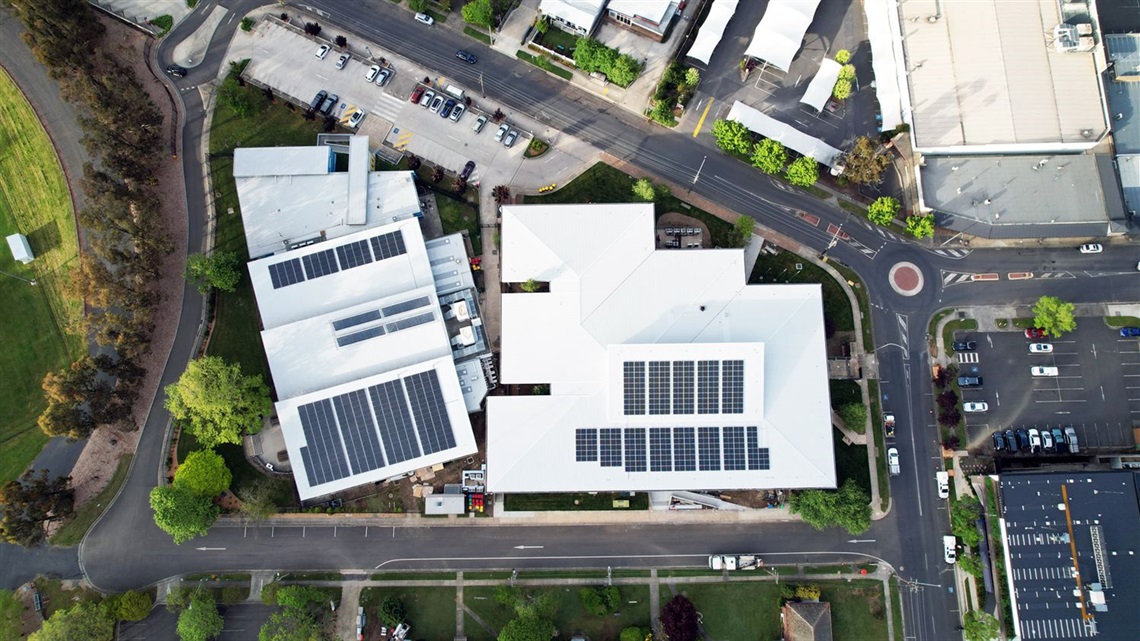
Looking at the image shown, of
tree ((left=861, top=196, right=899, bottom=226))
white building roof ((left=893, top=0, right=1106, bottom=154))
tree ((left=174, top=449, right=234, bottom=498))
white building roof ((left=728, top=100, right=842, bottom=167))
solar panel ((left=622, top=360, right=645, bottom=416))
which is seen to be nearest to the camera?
solar panel ((left=622, top=360, right=645, bottom=416))

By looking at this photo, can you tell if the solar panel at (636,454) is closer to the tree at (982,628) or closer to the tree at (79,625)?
the tree at (982,628)

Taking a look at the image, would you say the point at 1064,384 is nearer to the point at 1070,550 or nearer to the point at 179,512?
the point at 1070,550

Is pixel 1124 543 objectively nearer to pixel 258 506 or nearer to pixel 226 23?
pixel 258 506

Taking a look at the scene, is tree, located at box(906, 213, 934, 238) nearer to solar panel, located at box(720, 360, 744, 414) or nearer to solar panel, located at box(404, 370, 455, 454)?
solar panel, located at box(720, 360, 744, 414)

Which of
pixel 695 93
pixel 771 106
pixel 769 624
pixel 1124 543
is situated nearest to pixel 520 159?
pixel 695 93

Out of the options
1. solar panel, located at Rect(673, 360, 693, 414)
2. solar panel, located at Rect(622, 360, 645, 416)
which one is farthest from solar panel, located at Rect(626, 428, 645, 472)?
solar panel, located at Rect(673, 360, 693, 414)

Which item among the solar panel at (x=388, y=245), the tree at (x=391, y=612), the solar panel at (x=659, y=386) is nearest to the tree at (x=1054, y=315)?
the solar panel at (x=659, y=386)

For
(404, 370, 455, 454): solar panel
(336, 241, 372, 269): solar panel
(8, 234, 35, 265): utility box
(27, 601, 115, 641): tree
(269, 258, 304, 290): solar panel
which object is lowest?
(27, 601, 115, 641): tree
